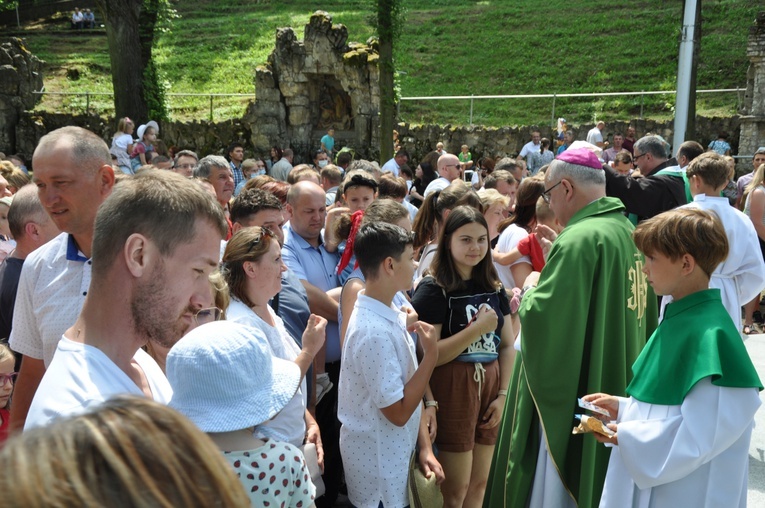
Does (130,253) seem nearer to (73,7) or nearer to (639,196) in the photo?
(639,196)

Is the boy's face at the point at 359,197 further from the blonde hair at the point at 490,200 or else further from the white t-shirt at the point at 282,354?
the white t-shirt at the point at 282,354

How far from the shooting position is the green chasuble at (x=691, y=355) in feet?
9.57

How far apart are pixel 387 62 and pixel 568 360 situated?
16.1 m

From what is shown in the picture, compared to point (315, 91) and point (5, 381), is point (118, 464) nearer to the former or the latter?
point (5, 381)

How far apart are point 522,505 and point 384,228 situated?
164 centimetres

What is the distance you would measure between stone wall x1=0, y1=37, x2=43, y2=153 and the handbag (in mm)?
22450

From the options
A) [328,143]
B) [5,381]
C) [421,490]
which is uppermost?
[5,381]

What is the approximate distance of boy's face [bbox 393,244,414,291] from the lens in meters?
3.77

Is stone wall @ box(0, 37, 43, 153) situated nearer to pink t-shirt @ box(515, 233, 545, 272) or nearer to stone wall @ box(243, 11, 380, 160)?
stone wall @ box(243, 11, 380, 160)

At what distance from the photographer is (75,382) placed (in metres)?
1.87

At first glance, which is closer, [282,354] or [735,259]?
[282,354]

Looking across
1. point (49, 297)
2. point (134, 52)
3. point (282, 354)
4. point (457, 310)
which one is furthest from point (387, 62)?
point (49, 297)

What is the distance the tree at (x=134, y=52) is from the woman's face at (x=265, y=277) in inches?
705

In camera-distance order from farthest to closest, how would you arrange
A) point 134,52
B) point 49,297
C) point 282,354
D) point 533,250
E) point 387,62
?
point 134,52
point 387,62
point 533,250
point 282,354
point 49,297
